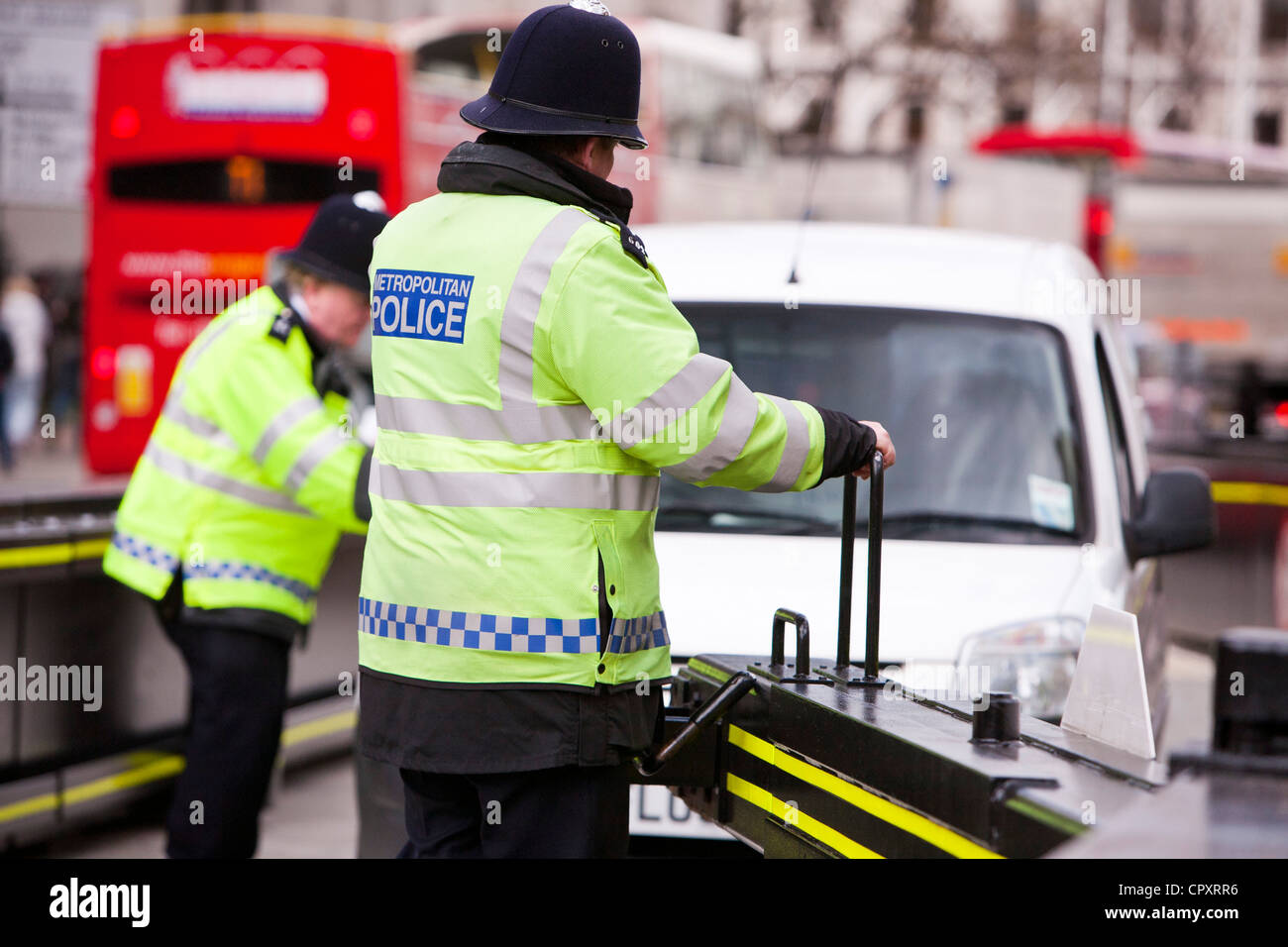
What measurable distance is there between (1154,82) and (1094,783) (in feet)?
169

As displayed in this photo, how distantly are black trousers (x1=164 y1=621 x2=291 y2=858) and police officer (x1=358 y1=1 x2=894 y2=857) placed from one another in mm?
1651

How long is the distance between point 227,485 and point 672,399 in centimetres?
212

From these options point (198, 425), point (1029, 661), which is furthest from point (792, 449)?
point (198, 425)

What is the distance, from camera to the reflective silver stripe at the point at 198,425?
438 cm

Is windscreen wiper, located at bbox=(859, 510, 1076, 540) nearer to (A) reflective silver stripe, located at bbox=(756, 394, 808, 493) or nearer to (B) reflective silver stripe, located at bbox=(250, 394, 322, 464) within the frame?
(B) reflective silver stripe, located at bbox=(250, 394, 322, 464)

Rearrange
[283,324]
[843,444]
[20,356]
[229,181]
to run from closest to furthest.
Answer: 1. [843,444]
2. [283,324]
3. [229,181]
4. [20,356]

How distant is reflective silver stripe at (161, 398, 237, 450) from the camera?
4379 mm

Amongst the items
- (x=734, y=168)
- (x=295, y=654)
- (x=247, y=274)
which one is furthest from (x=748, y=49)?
(x=295, y=654)

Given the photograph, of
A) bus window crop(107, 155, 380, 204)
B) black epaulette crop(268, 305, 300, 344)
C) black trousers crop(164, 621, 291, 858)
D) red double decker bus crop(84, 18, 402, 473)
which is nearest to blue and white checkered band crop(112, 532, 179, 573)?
black trousers crop(164, 621, 291, 858)

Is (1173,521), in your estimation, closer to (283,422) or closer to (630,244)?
(283,422)

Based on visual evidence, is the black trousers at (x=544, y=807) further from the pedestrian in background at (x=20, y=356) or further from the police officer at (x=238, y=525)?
the pedestrian in background at (x=20, y=356)

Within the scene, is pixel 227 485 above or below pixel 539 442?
below

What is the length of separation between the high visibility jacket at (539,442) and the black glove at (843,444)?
41 mm

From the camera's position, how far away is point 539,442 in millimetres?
2686
